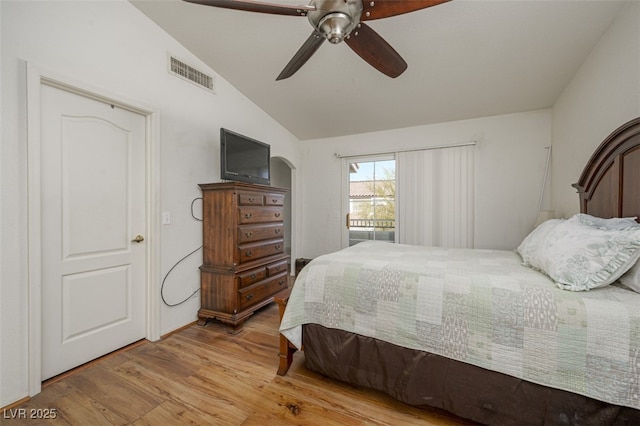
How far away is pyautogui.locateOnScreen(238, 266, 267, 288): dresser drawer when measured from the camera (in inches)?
99.1

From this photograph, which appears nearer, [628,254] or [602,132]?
[628,254]

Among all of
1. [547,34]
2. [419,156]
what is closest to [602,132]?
[547,34]

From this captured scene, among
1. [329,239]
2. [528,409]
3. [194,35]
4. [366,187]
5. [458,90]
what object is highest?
[194,35]

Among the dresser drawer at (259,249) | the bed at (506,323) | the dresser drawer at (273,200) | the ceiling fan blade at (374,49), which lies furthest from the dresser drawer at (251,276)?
the ceiling fan blade at (374,49)

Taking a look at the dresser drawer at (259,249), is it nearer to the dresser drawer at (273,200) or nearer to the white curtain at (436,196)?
the dresser drawer at (273,200)

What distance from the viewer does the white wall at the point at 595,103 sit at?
1749 millimetres

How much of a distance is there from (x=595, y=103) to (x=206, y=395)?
3702 millimetres

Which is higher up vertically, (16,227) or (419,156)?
(419,156)

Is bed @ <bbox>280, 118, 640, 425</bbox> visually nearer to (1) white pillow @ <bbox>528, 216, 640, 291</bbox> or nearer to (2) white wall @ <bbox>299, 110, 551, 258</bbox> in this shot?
(1) white pillow @ <bbox>528, 216, 640, 291</bbox>

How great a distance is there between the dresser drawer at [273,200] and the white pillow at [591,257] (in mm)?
2423

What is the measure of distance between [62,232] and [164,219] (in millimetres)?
681

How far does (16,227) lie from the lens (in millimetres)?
1547

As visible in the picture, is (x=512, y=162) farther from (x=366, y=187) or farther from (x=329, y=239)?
(x=329, y=239)

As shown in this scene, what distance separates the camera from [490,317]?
4.18ft
